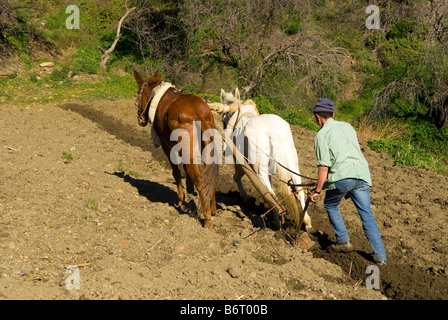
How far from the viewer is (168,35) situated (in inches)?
830

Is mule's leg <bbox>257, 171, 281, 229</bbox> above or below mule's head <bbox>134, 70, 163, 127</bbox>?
below

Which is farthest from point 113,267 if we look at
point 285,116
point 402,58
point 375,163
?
point 402,58

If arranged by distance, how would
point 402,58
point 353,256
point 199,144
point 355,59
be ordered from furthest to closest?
point 355,59 < point 402,58 < point 199,144 < point 353,256

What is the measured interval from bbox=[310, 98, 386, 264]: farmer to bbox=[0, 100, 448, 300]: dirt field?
0.61m

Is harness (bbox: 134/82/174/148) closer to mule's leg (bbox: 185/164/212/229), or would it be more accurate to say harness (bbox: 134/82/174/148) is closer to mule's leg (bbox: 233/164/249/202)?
mule's leg (bbox: 185/164/212/229)

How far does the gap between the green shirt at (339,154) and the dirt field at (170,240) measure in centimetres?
114

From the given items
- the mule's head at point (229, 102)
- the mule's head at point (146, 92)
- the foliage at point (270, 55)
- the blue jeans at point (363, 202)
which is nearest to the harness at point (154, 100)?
the mule's head at point (146, 92)

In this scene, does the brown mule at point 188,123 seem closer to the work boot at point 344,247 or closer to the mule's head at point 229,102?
the mule's head at point 229,102

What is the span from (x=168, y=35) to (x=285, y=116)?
9950 mm

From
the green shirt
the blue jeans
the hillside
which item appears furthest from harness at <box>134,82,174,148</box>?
the blue jeans

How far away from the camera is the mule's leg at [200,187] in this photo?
585 cm

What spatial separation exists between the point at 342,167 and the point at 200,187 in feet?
6.96

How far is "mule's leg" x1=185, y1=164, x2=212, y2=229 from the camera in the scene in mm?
5852
